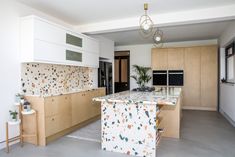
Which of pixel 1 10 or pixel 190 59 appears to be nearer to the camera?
pixel 1 10

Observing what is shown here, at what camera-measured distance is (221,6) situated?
138 inches

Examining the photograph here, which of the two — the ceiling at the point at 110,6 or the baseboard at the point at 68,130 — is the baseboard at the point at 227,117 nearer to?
the ceiling at the point at 110,6

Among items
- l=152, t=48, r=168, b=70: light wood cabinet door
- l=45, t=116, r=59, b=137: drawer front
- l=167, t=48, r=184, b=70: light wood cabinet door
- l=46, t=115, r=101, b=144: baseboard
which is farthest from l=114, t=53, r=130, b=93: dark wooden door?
l=45, t=116, r=59, b=137: drawer front

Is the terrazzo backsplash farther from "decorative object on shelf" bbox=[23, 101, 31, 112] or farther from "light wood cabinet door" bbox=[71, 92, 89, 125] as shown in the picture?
"decorative object on shelf" bbox=[23, 101, 31, 112]

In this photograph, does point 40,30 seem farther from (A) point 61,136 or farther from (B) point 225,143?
(B) point 225,143

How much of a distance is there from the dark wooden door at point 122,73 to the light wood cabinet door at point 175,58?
1.93 meters

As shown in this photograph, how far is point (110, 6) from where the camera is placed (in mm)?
3484

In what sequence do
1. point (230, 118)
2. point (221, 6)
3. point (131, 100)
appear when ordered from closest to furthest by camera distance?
point (131, 100) < point (221, 6) < point (230, 118)

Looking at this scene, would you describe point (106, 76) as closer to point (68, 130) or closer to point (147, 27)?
point (68, 130)

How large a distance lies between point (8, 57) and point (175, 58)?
5.29 meters

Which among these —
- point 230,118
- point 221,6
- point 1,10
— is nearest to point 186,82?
point 230,118

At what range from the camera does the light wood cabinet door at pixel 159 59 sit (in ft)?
22.1

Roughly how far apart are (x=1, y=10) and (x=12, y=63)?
2.92 feet

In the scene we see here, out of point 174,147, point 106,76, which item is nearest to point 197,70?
point 106,76
